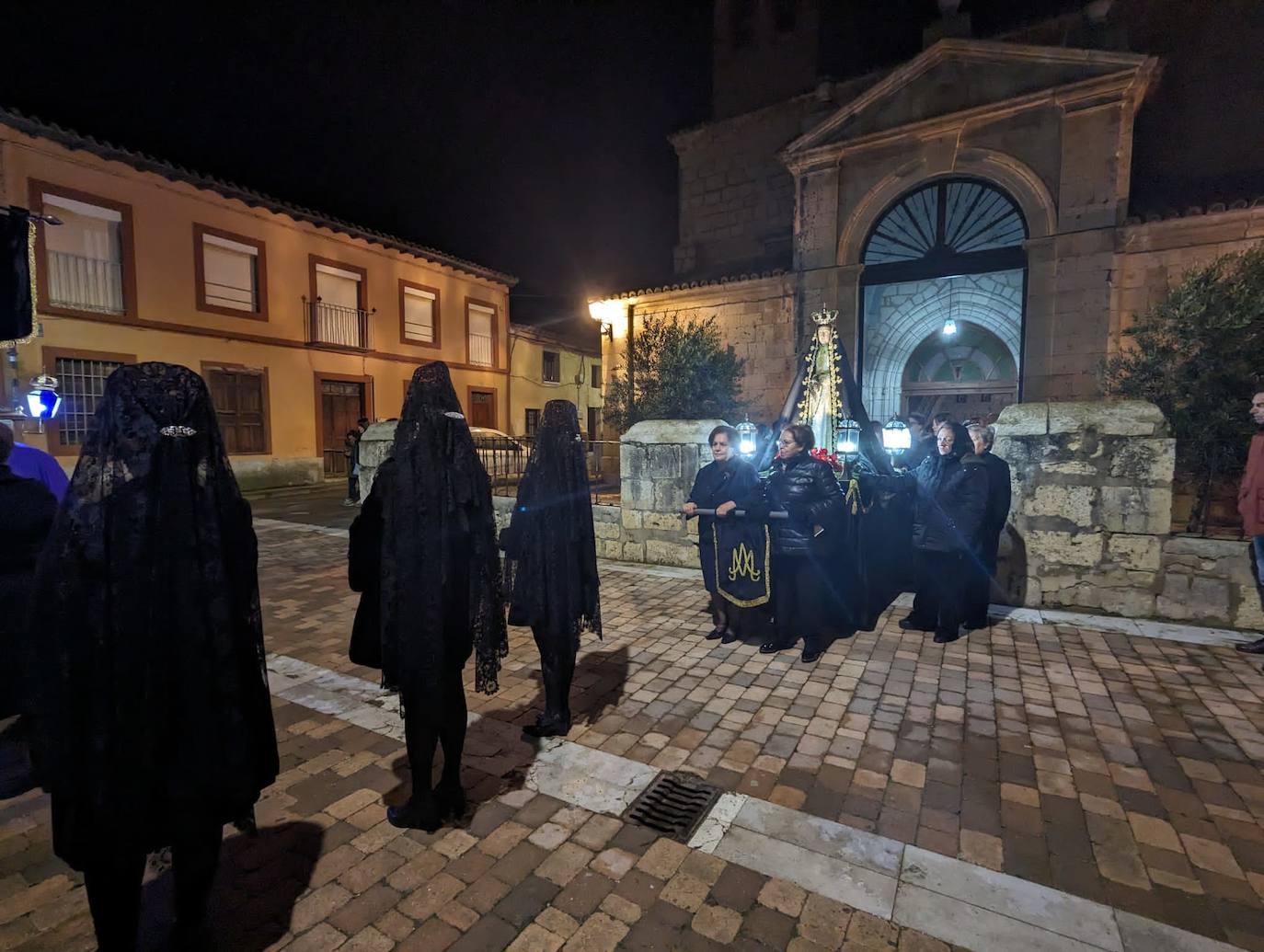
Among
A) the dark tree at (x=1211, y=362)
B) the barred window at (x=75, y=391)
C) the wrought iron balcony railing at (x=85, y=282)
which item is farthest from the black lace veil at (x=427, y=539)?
the wrought iron balcony railing at (x=85, y=282)

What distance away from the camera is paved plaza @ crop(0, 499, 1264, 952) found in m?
2.25

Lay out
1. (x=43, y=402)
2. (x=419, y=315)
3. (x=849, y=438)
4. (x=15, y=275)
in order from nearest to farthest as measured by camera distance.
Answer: (x=15, y=275) → (x=849, y=438) → (x=43, y=402) → (x=419, y=315)

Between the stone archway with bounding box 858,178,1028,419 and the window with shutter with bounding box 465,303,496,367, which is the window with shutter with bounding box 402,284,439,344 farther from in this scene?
the stone archway with bounding box 858,178,1028,419

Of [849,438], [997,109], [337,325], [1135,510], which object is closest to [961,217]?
[997,109]

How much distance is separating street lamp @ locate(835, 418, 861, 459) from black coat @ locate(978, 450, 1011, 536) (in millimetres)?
1754

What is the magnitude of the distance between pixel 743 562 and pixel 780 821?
2645 millimetres

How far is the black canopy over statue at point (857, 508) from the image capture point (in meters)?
5.70

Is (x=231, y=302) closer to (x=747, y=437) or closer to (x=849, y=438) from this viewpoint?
(x=747, y=437)

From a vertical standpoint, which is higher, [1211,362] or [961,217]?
[961,217]

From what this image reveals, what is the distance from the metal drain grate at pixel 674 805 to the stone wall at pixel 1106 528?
4.75 m

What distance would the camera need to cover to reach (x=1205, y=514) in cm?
634

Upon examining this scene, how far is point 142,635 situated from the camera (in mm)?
1845

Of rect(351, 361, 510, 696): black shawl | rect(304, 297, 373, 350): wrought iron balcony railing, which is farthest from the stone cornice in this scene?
rect(304, 297, 373, 350): wrought iron balcony railing

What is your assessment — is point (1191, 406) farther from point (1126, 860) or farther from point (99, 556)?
point (99, 556)
